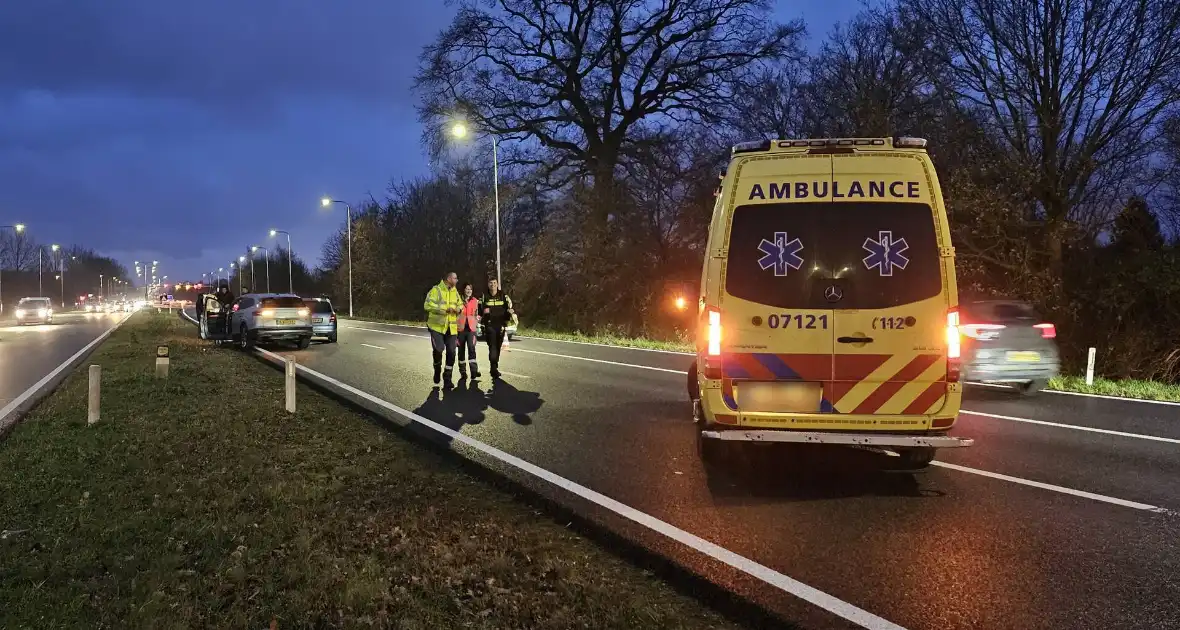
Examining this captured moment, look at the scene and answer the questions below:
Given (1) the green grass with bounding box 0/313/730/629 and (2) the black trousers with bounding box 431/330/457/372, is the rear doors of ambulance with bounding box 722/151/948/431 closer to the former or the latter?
(1) the green grass with bounding box 0/313/730/629

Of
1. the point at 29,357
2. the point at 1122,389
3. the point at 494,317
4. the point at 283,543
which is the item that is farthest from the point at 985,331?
the point at 29,357

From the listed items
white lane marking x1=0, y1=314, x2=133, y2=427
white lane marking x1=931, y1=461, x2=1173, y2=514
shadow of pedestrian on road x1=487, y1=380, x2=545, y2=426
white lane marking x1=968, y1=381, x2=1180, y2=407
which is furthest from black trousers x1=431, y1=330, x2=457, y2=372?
white lane marking x1=968, y1=381, x2=1180, y2=407

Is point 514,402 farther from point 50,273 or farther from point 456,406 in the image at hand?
point 50,273

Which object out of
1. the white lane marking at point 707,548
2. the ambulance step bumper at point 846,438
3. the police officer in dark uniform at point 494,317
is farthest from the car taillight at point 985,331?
the white lane marking at point 707,548

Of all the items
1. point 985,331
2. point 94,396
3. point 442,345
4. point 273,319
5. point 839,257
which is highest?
point 839,257

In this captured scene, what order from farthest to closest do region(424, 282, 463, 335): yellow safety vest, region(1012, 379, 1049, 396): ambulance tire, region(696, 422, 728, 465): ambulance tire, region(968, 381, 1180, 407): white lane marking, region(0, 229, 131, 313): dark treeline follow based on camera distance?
region(0, 229, 131, 313): dark treeline < region(424, 282, 463, 335): yellow safety vest < region(1012, 379, 1049, 396): ambulance tire < region(968, 381, 1180, 407): white lane marking < region(696, 422, 728, 465): ambulance tire

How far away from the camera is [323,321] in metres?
22.2

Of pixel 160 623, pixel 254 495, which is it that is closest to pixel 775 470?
pixel 254 495

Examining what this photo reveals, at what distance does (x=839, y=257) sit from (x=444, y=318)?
723 centimetres

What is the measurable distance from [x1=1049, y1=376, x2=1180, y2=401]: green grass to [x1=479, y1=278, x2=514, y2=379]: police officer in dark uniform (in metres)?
9.27

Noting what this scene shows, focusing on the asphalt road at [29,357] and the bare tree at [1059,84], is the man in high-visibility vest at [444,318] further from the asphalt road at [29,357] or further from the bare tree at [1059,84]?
the bare tree at [1059,84]

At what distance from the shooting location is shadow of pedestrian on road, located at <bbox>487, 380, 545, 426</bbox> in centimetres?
912

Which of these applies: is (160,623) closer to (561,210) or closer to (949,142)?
(949,142)

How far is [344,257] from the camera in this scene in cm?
6288
